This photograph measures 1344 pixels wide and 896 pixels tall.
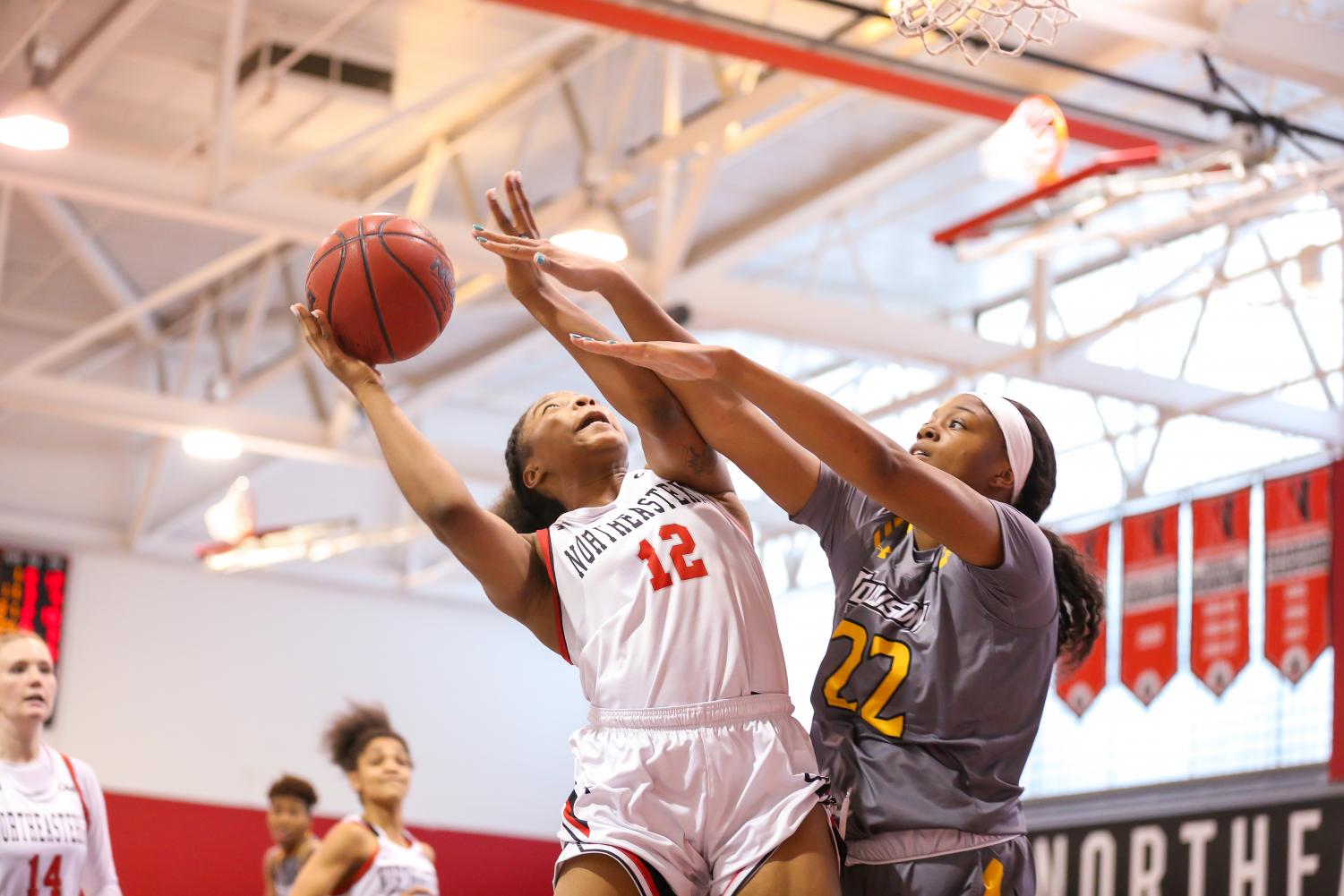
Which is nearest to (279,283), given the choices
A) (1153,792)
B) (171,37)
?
(171,37)

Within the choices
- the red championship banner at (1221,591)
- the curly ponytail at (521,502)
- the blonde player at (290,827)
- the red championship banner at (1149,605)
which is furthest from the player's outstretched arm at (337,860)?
the red championship banner at (1149,605)

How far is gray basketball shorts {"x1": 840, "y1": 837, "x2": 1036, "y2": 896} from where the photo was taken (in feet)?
11.3

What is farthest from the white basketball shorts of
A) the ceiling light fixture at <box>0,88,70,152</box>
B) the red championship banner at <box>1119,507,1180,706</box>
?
the red championship banner at <box>1119,507,1180,706</box>

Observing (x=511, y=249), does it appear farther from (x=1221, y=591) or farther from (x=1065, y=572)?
(x=1221, y=591)

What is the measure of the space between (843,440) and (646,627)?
0.65 metres

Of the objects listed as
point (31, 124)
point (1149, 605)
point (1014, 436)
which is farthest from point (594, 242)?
point (1014, 436)

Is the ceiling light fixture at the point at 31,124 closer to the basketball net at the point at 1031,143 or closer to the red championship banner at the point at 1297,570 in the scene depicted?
the basketball net at the point at 1031,143

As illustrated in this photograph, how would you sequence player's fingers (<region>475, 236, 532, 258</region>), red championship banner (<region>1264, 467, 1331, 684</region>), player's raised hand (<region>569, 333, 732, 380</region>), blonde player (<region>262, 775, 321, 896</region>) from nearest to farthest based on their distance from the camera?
player's raised hand (<region>569, 333, 732, 380</region>) < player's fingers (<region>475, 236, 532, 258</region>) < blonde player (<region>262, 775, 321, 896</region>) < red championship banner (<region>1264, 467, 1331, 684</region>)

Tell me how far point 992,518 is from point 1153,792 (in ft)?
33.3

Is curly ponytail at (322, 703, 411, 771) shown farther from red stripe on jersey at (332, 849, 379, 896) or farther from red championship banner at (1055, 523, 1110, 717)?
red championship banner at (1055, 523, 1110, 717)

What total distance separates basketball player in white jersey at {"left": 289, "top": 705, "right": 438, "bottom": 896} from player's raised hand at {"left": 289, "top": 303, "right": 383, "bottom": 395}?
3412mm

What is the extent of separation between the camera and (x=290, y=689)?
63.8 ft

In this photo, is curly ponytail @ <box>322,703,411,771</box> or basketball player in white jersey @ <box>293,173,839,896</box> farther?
curly ponytail @ <box>322,703,411,771</box>

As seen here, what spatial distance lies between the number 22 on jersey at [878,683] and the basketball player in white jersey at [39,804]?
343cm
